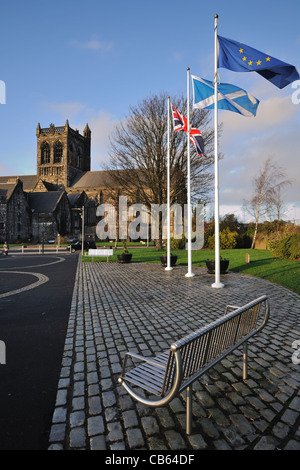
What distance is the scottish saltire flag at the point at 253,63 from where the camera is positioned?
735 cm

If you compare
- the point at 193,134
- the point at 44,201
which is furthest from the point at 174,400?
the point at 44,201

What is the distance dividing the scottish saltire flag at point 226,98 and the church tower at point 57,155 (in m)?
81.2

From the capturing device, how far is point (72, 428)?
2.59 m

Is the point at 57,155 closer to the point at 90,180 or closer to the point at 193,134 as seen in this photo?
the point at 90,180

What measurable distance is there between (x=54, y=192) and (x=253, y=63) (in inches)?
2713

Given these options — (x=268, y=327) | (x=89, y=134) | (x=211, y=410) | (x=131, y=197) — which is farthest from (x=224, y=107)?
(x=89, y=134)

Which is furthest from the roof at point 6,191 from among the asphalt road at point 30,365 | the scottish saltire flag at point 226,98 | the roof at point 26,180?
the scottish saltire flag at point 226,98

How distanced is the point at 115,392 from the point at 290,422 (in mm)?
1943

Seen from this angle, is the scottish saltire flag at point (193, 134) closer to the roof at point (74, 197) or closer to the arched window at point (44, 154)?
the roof at point (74, 197)

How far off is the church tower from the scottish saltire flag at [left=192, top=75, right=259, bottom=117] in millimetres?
81233

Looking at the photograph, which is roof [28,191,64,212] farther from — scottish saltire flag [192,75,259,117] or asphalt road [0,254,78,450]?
asphalt road [0,254,78,450]

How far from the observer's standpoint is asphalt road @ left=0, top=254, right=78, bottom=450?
2.55 metres

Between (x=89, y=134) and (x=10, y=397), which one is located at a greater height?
(x=89, y=134)
